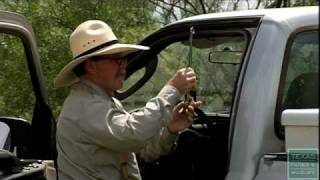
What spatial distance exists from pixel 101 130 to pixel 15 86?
4034 mm

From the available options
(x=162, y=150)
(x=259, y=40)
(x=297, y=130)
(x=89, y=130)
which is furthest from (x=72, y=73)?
(x=297, y=130)

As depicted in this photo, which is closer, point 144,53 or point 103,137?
point 103,137

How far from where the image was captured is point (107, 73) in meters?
2.96

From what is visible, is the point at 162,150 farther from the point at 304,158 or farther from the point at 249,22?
the point at 304,158

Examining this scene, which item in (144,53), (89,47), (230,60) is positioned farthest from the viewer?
(144,53)

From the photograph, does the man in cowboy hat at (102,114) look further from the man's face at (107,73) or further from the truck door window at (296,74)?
the truck door window at (296,74)

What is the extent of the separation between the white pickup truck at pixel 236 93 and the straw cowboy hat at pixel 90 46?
387mm

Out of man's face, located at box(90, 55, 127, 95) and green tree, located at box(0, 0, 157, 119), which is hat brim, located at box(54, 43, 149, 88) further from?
green tree, located at box(0, 0, 157, 119)

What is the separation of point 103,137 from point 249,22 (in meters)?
0.84

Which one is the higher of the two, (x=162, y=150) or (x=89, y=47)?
(x=89, y=47)

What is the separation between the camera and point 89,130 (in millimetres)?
2807

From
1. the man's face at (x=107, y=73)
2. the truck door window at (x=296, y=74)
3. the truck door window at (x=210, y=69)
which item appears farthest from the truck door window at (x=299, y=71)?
the man's face at (x=107, y=73)

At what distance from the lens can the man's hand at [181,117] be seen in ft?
10.2

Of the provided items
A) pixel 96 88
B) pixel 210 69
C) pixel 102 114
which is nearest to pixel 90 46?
pixel 96 88
